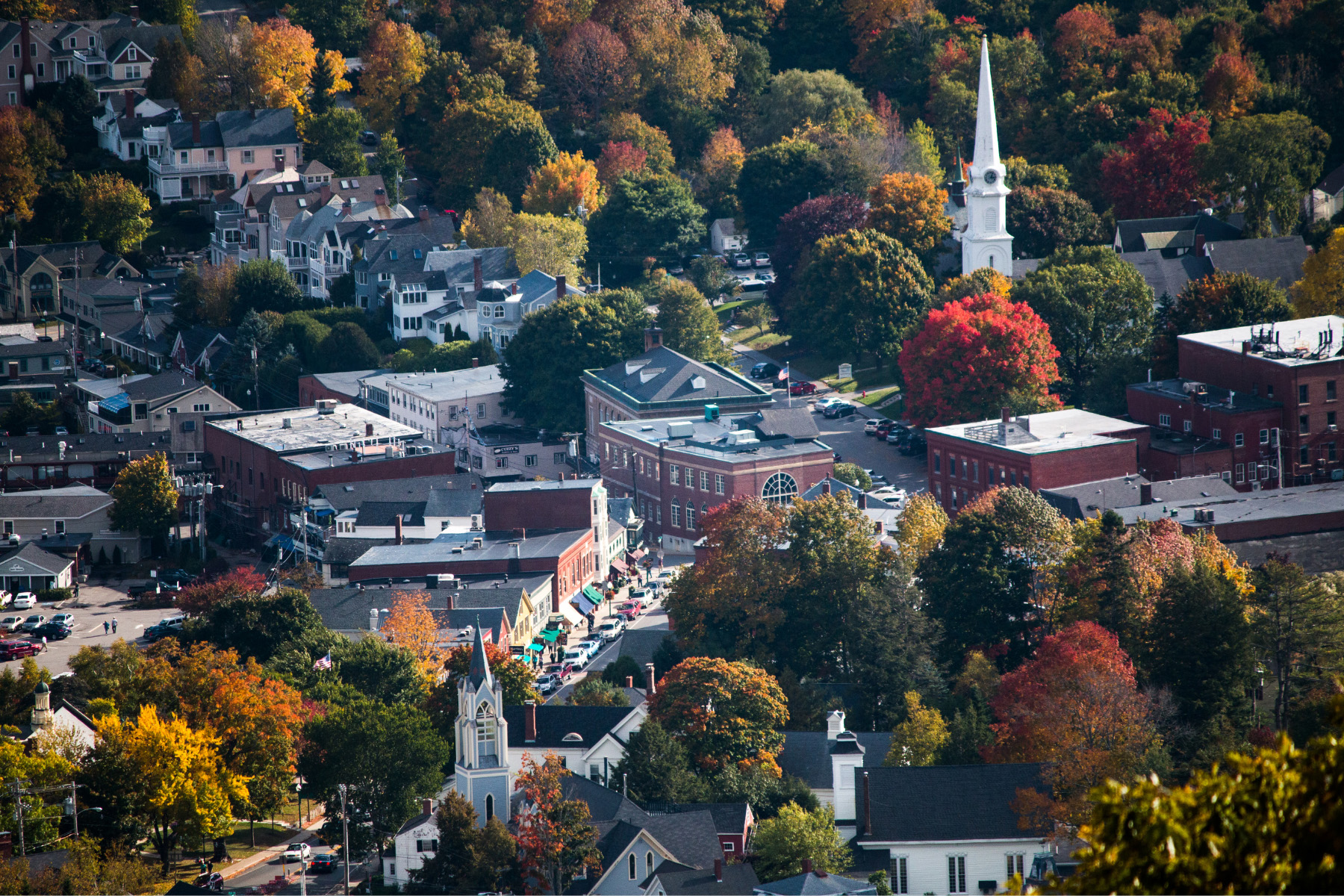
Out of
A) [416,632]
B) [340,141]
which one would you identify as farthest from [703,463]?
[340,141]

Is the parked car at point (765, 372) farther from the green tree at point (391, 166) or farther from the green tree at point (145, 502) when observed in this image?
the green tree at point (391, 166)

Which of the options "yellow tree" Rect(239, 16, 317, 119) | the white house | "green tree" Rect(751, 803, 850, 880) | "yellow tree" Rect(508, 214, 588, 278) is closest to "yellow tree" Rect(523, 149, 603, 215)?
"yellow tree" Rect(508, 214, 588, 278)

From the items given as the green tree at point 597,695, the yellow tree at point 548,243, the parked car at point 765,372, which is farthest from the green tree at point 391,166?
the green tree at point 597,695

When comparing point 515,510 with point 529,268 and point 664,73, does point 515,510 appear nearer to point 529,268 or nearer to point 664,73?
point 529,268

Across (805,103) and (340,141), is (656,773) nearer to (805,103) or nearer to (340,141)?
(805,103)

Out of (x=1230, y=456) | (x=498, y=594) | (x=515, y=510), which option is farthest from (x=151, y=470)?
(x=1230, y=456)

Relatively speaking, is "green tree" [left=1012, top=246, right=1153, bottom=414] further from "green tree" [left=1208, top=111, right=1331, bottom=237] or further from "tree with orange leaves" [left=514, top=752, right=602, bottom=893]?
"tree with orange leaves" [left=514, top=752, right=602, bottom=893]
